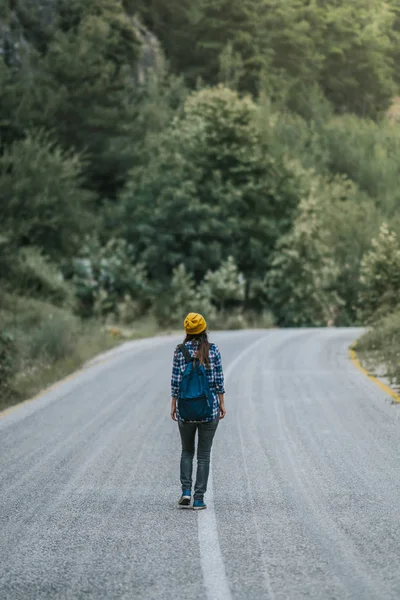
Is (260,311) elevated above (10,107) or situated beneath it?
situated beneath

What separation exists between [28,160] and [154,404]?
80.4 ft

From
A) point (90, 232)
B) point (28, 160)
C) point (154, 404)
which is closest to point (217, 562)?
point (154, 404)

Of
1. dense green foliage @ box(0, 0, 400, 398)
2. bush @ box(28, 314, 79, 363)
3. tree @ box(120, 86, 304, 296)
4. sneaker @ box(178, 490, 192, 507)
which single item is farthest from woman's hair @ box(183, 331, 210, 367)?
tree @ box(120, 86, 304, 296)

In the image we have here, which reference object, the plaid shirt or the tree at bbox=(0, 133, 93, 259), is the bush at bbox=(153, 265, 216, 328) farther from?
the plaid shirt

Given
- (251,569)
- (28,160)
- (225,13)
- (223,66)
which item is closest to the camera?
(251,569)

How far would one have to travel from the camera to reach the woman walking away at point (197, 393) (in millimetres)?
9484

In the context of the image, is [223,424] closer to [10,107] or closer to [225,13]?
[10,107]

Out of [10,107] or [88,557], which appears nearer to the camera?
[88,557]

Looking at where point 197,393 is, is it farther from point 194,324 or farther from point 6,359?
point 6,359

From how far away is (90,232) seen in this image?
47.8 m

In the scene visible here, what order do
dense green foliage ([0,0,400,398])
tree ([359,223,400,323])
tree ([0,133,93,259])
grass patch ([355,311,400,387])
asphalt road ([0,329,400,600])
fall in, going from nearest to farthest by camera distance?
asphalt road ([0,329,400,600])
grass patch ([355,311,400,387])
tree ([359,223,400,323])
tree ([0,133,93,259])
dense green foliage ([0,0,400,398])

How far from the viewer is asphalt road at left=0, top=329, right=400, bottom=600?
7.05m

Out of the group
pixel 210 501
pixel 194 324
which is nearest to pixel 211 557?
pixel 210 501

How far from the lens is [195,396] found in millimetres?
9461
